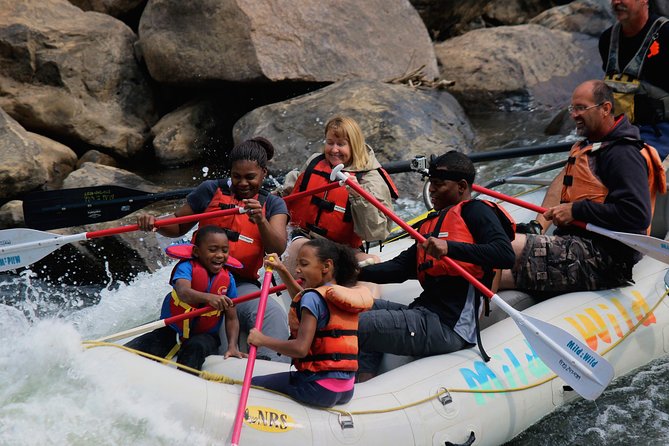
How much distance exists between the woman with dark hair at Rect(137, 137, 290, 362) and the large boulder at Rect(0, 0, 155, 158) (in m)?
4.60

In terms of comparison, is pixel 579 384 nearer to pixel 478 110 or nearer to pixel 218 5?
pixel 218 5

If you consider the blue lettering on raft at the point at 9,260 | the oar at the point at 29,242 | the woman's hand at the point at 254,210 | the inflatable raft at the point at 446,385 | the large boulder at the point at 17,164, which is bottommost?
the large boulder at the point at 17,164

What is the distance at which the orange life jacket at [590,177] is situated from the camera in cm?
455

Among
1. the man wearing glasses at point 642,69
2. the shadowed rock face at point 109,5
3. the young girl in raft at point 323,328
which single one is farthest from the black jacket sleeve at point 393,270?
the shadowed rock face at point 109,5

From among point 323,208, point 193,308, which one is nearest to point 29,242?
point 193,308

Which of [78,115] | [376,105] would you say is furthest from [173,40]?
[376,105]

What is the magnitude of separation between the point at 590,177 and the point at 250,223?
1759 millimetres

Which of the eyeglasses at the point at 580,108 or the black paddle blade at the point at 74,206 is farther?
the black paddle blade at the point at 74,206

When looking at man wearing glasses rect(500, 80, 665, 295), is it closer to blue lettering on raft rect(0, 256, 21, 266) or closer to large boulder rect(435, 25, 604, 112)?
blue lettering on raft rect(0, 256, 21, 266)

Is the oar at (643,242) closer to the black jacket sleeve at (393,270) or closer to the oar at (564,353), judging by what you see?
the oar at (564,353)

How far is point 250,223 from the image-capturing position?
4.44 meters

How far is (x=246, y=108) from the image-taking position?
9.36 metres

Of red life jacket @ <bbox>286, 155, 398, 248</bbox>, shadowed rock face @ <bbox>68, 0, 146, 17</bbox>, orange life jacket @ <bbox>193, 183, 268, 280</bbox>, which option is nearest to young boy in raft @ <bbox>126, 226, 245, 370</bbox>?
orange life jacket @ <bbox>193, 183, 268, 280</bbox>

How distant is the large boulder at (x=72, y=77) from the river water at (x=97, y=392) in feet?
7.81
